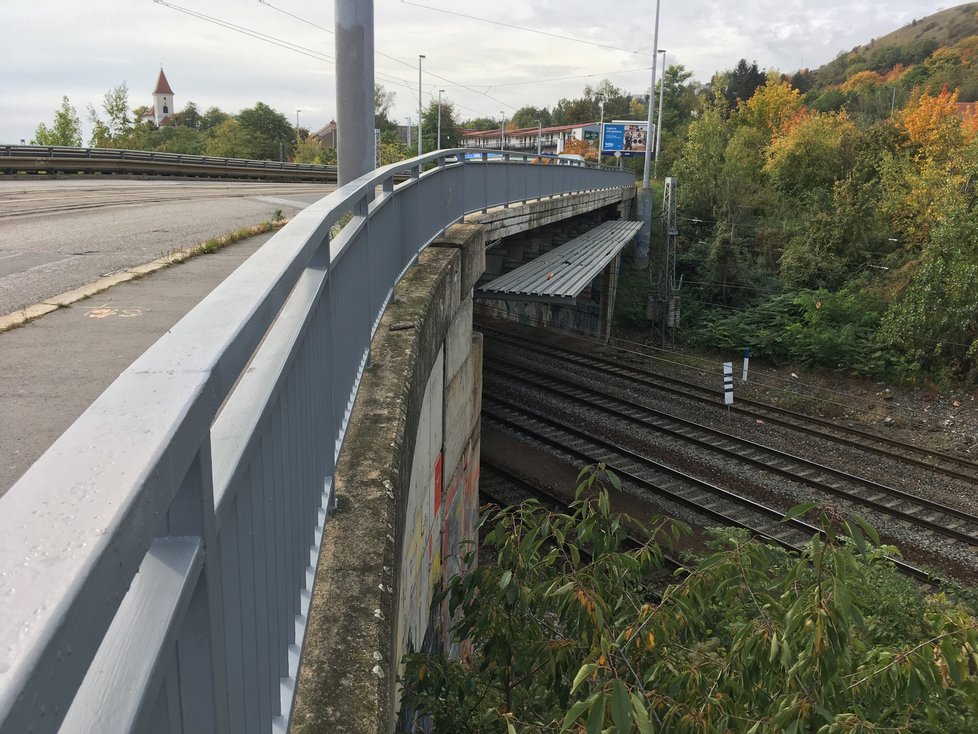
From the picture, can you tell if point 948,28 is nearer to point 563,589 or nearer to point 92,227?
point 92,227

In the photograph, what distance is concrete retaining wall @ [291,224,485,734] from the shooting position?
2330 millimetres

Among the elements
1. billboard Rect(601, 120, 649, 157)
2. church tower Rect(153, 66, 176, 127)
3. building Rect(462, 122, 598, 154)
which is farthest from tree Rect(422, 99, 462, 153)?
church tower Rect(153, 66, 176, 127)

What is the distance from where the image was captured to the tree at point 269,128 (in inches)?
3460

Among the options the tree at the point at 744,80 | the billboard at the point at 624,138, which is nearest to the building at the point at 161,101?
the tree at the point at 744,80

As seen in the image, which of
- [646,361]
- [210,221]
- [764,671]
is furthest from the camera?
[646,361]

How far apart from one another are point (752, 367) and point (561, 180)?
1036 cm

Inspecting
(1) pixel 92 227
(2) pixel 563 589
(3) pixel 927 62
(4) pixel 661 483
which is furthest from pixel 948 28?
(2) pixel 563 589

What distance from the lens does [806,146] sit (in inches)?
1395

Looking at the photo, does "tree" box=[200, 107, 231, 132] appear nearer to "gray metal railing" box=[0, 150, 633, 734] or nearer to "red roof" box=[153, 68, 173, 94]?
"red roof" box=[153, 68, 173, 94]

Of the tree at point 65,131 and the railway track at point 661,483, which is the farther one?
the tree at point 65,131

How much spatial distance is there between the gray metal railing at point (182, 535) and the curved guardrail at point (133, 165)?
977 inches

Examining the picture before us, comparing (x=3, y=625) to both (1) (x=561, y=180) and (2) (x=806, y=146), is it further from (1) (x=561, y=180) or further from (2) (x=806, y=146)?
(2) (x=806, y=146)

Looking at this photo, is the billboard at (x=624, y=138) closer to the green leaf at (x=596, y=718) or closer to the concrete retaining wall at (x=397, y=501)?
the concrete retaining wall at (x=397, y=501)

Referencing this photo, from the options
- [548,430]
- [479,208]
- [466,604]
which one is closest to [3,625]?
[466,604]
